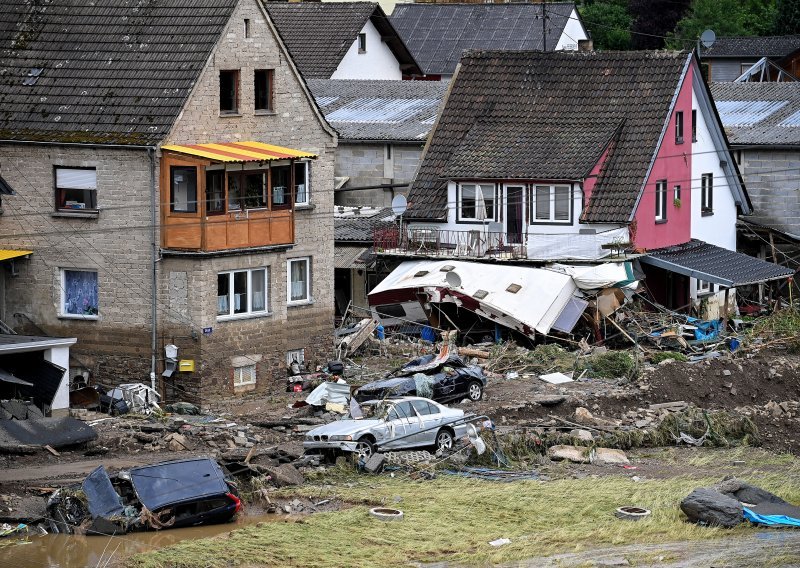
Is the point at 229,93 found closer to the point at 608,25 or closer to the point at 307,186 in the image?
the point at 307,186

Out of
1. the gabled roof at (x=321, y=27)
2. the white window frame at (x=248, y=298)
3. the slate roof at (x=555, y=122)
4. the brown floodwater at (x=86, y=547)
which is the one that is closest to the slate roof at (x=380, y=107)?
the slate roof at (x=555, y=122)

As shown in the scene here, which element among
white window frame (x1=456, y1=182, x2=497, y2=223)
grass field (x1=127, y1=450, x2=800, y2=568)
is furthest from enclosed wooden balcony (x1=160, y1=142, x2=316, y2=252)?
grass field (x1=127, y1=450, x2=800, y2=568)

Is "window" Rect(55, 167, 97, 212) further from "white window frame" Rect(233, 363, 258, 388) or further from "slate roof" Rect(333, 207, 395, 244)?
"slate roof" Rect(333, 207, 395, 244)

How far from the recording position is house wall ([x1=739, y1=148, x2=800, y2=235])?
61.7m

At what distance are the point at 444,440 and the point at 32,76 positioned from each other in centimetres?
1524

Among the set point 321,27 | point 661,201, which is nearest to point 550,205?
point 661,201

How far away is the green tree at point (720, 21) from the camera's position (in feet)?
313

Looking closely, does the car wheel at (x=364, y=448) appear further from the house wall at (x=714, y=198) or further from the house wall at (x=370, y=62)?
the house wall at (x=370, y=62)

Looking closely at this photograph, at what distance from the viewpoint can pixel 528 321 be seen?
50781mm

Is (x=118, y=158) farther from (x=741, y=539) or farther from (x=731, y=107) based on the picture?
(x=731, y=107)

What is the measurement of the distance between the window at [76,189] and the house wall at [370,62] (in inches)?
1162

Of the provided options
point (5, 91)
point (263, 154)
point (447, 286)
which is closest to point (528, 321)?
point (447, 286)

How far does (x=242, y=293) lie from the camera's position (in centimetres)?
4744

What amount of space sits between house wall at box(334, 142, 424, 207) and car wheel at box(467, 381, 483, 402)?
16543mm
